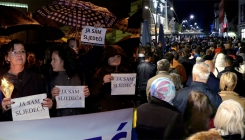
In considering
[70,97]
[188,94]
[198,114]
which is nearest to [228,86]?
[188,94]

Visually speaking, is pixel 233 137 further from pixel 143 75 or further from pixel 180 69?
pixel 143 75

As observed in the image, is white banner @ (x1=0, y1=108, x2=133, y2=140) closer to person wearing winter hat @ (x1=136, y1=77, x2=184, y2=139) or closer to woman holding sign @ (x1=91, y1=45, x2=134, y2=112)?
person wearing winter hat @ (x1=136, y1=77, x2=184, y2=139)

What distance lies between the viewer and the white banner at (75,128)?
2713 mm

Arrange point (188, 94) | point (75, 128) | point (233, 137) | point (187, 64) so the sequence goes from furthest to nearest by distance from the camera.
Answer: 1. point (187, 64)
2. point (188, 94)
3. point (233, 137)
4. point (75, 128)

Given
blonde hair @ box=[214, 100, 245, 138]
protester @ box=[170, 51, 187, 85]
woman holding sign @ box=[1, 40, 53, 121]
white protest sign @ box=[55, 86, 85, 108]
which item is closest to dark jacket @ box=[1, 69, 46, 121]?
woman holding sign @ box=[1, 40, 53, 121]

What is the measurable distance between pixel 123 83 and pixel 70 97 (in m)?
0.89

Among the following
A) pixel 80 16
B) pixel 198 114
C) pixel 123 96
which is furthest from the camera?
pixel 80 16

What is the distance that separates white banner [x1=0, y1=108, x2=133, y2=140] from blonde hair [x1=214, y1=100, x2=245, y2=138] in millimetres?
983

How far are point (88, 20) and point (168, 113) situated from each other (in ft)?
11.3

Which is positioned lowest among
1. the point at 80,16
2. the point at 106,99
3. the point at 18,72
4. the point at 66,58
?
the point at 106,99

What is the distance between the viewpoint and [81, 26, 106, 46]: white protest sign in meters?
5.05

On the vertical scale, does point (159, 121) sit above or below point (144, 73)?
below

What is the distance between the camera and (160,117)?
377 centimetres

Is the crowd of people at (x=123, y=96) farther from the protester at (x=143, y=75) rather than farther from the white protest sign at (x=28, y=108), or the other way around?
the protester at (x=143, y=75)
